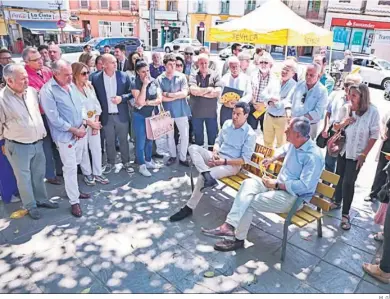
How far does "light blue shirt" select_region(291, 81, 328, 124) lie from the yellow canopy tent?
353cm

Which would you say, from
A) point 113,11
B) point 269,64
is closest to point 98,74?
point 269,64

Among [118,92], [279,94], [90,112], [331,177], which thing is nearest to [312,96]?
[279,94]

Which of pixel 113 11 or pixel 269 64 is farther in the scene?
pixel 113 11

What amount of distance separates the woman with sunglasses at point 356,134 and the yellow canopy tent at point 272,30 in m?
4.36

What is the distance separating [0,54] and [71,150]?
2701mm

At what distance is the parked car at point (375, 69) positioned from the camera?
15.1 metres

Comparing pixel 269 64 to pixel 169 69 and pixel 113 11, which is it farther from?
pixel 113 11

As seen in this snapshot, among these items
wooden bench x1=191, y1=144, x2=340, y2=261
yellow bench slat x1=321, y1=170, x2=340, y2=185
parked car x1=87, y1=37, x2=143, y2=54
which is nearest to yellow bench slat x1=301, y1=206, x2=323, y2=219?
wooden bench x1=191, y1=144, x2=340, y2=261

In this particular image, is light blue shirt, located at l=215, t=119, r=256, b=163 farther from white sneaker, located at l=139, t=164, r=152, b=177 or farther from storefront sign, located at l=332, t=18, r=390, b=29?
storefront sign, located at l=332, t=18, r=390, b=29

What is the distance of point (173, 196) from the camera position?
450 cm

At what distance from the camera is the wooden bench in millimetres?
3211

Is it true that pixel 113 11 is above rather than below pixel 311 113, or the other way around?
above
